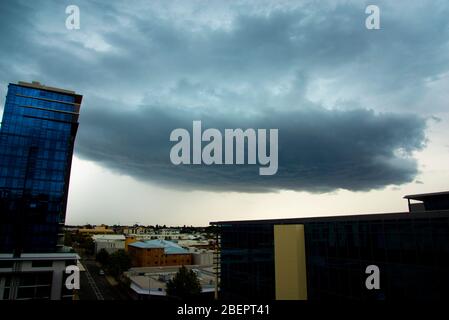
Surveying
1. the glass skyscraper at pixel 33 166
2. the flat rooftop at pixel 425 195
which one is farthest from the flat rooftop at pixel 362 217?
the glass skyscraper at pixel 33 166

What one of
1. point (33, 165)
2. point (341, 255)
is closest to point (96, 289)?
point (33, 165)

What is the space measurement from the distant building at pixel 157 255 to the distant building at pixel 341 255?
47849 millimetres

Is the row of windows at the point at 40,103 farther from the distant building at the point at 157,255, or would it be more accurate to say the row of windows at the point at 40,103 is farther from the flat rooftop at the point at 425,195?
the flat rooftop at the point at 425,195

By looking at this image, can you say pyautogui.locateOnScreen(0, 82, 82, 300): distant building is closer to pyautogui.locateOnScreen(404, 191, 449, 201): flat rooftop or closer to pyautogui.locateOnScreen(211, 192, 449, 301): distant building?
pyautogui.locateOnScreen(211, 192, 449, 301): distant building

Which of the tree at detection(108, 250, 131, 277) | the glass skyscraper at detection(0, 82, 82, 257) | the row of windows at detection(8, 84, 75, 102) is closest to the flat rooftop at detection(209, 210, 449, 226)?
the tree at detection(108, 250, 131, 277)

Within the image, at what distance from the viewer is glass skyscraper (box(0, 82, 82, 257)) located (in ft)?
209

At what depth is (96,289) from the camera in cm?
6069

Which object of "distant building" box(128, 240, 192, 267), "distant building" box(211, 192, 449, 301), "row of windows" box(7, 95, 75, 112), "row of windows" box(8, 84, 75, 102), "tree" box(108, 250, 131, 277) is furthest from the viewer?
"distant building" box(128, 240, 192, 267)

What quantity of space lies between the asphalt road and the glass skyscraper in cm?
956

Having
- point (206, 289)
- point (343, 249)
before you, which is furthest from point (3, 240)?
point (343, 249)

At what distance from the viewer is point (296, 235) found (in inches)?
1215

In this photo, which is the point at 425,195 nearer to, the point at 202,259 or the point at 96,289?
the point at 96,289

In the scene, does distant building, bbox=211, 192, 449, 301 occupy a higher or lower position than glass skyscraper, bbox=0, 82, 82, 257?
lower

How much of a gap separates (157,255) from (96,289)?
24.9m
